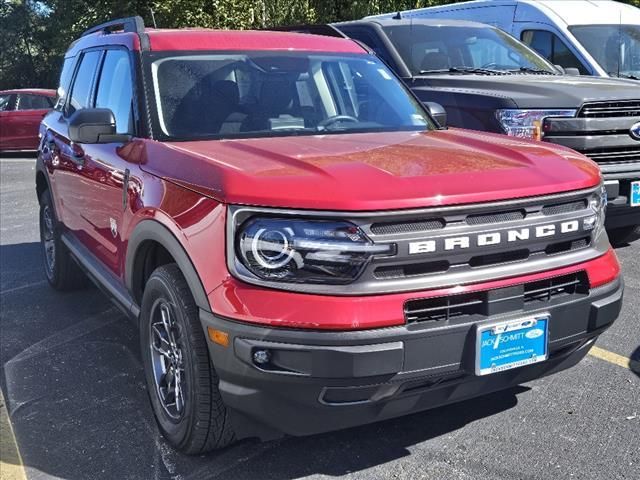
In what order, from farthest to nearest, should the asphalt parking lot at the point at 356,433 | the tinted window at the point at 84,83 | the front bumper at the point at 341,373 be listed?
the tinted window at the point at 84,83, the asphalt parking lot at the point at 356,433, the front bumper at the point at 341,373

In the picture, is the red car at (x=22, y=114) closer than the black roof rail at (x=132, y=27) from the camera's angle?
No

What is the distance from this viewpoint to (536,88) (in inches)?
231

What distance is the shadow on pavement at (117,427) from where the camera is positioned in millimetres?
3167

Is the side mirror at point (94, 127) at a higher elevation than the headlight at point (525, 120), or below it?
higher

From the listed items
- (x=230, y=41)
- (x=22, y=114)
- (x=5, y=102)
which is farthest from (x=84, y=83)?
(x=5, y=102)

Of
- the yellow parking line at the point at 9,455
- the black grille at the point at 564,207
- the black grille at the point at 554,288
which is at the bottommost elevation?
the yellow parking line at the point at 9,455

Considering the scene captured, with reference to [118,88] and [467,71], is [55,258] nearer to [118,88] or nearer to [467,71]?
[118,88]

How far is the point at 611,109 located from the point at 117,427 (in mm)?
4441

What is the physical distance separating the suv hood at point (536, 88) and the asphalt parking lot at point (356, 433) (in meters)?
1.96

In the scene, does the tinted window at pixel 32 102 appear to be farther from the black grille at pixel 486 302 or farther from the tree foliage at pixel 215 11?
the black grille at pixel 486 302

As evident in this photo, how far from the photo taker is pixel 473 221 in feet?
9.13

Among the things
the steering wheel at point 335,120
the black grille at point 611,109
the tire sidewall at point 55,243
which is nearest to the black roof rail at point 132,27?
the steering wheel at point 335,120

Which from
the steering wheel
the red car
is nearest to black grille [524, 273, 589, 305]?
the steering wheel

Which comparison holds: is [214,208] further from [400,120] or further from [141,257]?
[400,120]
